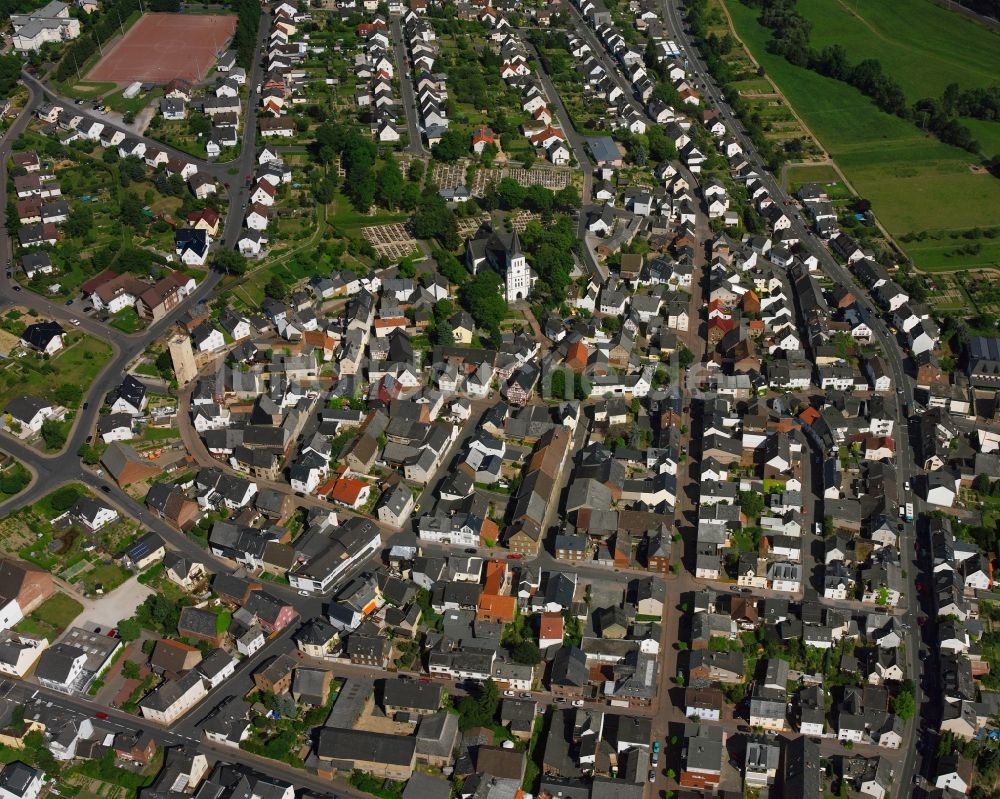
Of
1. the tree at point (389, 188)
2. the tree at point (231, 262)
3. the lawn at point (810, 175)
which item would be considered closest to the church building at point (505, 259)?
the tree at point (389, 188)

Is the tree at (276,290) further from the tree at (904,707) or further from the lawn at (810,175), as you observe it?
the tree at (904,707)

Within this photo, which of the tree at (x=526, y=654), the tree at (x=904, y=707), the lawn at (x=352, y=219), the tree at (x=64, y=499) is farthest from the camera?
the lawn at (x=352, y=219)

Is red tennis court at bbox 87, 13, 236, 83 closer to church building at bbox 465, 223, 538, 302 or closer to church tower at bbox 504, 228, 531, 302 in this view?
church building at bbox 465, 223, 538, 302

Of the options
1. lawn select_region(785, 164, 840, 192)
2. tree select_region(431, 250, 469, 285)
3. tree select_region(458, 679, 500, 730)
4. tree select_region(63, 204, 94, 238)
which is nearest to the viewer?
tree select_region(458, 679, 500, 730)

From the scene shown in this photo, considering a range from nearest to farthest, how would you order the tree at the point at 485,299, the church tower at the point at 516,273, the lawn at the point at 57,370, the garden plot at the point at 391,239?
the lawn at the point at 57,370
the tree at the point at 485,299
the church tower at the point at 516,273
the garden plot at the point at 391,239

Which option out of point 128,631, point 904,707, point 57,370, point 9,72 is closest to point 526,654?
point 904,707

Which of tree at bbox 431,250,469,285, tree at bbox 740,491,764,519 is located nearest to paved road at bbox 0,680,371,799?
tree at bbox 740,491,764,519

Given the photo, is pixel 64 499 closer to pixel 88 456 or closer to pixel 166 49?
pixel 88 456
